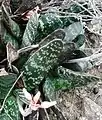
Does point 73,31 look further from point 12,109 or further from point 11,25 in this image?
point 12,109

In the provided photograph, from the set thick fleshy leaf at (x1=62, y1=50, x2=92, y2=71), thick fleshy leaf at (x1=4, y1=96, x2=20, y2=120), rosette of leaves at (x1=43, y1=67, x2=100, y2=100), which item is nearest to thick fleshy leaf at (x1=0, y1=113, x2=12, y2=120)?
thick fleshy leaf at (x1=4, y1=96, x2=20, y2=120)

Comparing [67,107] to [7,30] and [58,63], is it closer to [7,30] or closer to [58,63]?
[58,63]

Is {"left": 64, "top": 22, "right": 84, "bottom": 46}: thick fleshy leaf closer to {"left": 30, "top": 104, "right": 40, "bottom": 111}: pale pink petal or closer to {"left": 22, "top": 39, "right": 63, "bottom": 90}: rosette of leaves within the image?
{"left": 22, "top": 39, "right": 63, "bottom": 90}: rosette of leaves

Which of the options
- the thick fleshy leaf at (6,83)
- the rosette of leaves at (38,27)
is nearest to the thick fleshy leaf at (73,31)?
the rosette of leaves at (38,27)

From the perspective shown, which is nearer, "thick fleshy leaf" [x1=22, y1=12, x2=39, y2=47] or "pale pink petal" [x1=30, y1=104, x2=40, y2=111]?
"pale pink petal" [x1=30, y1=104, x2=40, y2=111]

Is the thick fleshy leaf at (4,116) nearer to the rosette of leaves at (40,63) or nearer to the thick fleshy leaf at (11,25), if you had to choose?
the rosette of leaves at (40,63)

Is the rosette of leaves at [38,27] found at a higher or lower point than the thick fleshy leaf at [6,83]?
higher
